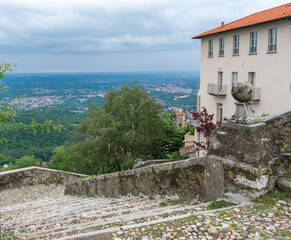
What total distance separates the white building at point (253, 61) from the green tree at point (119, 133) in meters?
5.93

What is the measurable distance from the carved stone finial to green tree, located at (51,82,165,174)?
62.7ft

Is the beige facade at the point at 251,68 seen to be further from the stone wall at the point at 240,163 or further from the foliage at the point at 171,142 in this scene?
the stone wall at the point at 240,163

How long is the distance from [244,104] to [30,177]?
42.4 ft

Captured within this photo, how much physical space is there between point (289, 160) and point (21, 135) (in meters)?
61.3

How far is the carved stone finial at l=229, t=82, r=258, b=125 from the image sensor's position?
5141 mm

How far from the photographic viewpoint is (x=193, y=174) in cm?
618

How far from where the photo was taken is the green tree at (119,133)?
24734 millimetres

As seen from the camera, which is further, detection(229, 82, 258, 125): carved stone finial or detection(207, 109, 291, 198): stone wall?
detection(229, 82, 258, 125): carved stone finial

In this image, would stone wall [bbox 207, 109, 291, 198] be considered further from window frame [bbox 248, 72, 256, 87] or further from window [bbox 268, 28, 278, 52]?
window frame [bbox 248, 72, 256, 87]

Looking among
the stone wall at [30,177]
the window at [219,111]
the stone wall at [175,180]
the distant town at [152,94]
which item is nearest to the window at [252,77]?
the window at [219,111]

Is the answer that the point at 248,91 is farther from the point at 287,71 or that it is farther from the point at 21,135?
the point at 21,135

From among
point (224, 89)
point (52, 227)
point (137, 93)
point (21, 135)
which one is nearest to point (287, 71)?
point (224, 89)

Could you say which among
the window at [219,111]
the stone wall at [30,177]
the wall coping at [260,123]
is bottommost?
the stone wall at [30,177]

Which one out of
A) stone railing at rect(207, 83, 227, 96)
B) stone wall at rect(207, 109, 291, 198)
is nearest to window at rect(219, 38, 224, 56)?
stone railing at rect(207, 83, 227, 96)
